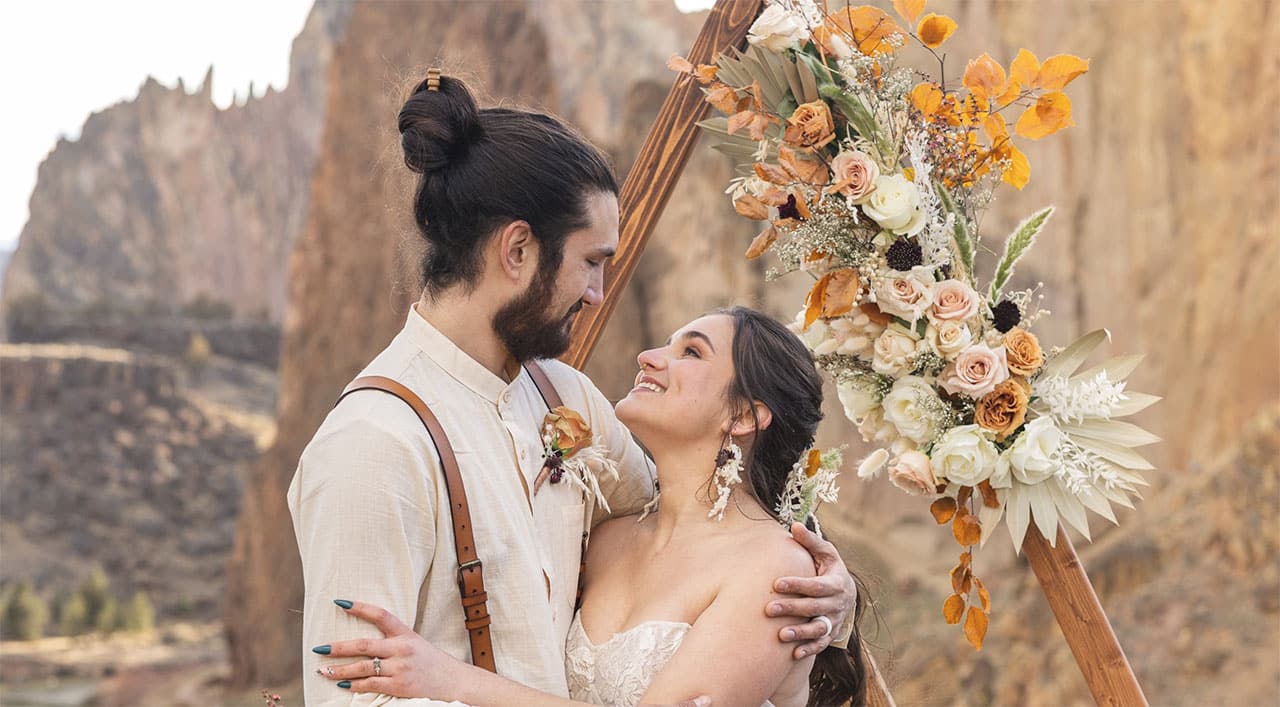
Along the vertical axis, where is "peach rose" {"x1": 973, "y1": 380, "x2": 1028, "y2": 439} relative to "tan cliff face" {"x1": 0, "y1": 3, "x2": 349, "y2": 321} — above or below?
below

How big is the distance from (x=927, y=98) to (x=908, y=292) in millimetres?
353

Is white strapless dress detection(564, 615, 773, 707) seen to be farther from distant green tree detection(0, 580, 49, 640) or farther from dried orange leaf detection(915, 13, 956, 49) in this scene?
distant green tree detection(0, 580, 49, 640)

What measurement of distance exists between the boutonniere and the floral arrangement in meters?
0.46

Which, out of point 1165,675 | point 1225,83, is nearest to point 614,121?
point 1225,83

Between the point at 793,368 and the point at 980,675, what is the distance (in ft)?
22.4

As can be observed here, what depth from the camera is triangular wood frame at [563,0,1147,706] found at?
2.42 meters

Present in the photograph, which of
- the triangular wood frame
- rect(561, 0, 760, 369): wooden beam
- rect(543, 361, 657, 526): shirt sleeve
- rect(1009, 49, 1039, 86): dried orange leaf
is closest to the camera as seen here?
rect(1009, 49, 1039, 86): dried orange leaf

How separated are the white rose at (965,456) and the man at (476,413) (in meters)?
0.28

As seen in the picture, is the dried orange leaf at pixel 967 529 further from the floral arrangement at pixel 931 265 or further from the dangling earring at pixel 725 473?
the dangling earring at pixel 725 473

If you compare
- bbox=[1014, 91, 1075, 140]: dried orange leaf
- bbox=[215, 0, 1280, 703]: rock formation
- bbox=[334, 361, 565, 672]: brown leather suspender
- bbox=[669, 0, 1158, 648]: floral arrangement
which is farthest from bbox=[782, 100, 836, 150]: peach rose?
bbox=[215, 0, 1280, 703]: rock formation

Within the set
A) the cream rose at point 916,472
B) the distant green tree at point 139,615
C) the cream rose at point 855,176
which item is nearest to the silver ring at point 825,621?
the cream rose at point 916,472

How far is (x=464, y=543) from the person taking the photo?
1979 millimetres

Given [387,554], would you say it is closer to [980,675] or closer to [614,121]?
[980,675]

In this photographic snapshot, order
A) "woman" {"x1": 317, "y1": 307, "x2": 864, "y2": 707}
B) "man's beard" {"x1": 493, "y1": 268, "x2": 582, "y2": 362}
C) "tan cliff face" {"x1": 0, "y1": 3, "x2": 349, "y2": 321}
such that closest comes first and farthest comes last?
1. "man's beard" {"x1": 493, "y1": 268, "x2": 582, "y2": 362}
2. "woman" {"x1": 317, "y1": 307, "x2": 864, "y2": 707}
3. "tan cliff face" {"x1": 0, "y1": 3, "x2": 349, "y2": 321}
